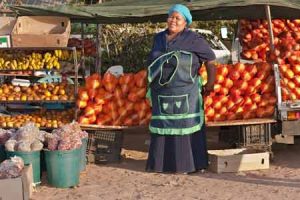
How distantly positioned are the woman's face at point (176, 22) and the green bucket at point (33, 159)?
205cm

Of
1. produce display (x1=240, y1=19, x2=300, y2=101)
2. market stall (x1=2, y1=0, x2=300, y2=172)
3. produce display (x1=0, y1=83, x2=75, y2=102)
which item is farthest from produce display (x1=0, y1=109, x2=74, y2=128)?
produce display (x1=240, y1=19, x2=300, y2=101)

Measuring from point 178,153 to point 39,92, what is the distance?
2.22 metres

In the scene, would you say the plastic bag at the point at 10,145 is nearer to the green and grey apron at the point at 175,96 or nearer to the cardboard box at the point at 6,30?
the green and grey apron at the point at 175,96

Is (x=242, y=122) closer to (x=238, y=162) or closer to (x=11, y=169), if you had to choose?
(x=238, y=162)

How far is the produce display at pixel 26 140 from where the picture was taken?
20.4 ft

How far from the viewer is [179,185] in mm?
6344

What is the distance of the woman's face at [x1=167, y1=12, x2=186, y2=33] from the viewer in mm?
6414

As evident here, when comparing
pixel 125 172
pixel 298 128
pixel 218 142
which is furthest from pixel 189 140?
pixel 218 142

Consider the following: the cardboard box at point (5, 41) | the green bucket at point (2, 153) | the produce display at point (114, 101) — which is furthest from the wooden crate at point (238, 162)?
the cardboard box at point (5, 41)

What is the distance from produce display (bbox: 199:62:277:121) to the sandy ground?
752mm

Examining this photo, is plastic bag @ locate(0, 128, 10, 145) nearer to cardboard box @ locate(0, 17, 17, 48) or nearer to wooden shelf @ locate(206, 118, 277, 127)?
cardboard box @ locate(0, 17, 17, 48)

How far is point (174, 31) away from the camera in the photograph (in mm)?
6496

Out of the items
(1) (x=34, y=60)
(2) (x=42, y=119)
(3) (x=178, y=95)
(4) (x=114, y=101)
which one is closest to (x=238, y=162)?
(3) (x=178, y=95)

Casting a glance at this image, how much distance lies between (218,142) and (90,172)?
7.96 feet
